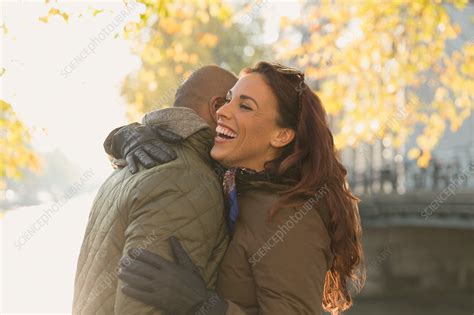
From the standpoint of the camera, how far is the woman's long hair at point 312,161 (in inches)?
109

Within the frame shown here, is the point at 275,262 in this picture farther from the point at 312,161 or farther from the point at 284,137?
the point at 284,137

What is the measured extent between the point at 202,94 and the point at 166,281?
0.88 meters

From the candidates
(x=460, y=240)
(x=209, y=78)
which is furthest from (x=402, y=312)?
(x=209, y=78)

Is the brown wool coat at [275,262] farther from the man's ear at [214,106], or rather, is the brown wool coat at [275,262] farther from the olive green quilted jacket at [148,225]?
the man's ear at [214,106]

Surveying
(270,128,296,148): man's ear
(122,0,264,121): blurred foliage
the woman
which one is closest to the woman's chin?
the woman

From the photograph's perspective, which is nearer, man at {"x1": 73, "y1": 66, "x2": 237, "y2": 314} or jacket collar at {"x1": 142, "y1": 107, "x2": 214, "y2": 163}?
man at {"x1": 73, "y1": 66, "x2": 237, "y2": 314}

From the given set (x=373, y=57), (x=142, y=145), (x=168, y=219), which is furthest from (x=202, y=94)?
(x=373, y=57)

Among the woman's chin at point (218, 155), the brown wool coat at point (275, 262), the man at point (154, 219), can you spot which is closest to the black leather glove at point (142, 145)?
the man at point (154, 219)

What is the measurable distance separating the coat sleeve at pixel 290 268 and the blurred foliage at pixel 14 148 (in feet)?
10.4

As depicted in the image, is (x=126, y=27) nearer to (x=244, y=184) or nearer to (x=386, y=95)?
(x=244, y=184)

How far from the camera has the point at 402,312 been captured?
19.1 metres

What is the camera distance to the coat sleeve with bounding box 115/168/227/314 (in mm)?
2375

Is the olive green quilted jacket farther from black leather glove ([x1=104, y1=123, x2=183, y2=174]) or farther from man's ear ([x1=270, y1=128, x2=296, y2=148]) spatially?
man's ear ([x1=270, y1=128, x2=296, y2=148])

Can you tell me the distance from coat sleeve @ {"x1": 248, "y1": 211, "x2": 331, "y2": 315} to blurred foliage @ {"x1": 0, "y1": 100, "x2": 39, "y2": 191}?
3171 millimetres
